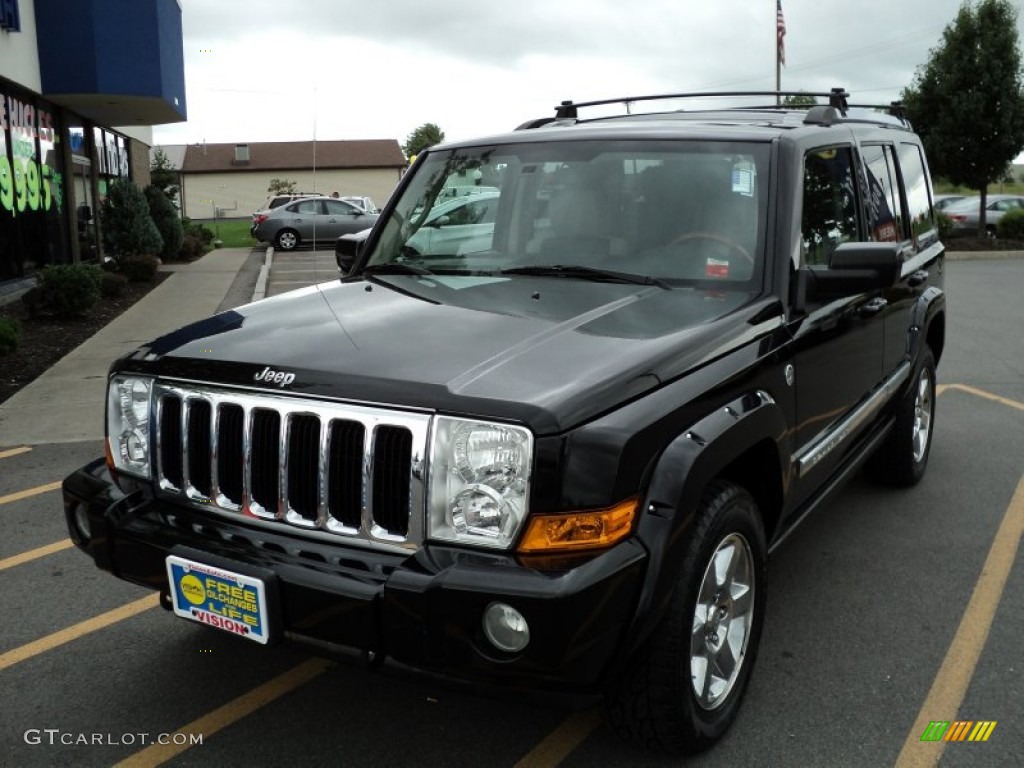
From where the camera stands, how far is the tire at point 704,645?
260 centimetres

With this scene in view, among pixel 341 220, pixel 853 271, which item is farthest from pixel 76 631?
pixel 341 220

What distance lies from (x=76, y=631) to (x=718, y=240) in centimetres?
285

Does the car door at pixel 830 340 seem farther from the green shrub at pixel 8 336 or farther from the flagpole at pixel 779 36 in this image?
the flagpole at pixel 779 36

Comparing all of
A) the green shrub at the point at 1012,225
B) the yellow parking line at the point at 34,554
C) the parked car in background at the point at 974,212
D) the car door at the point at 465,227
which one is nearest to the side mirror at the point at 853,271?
the car door at the point at 465,227

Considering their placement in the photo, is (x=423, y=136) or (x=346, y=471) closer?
(x=346, y=471)

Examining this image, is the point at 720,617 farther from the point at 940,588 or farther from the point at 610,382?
the point at 940,588

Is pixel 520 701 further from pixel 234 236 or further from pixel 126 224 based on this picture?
pixel 234 236

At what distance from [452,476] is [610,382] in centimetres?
47

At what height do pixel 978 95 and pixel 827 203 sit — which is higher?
pixel 978 95

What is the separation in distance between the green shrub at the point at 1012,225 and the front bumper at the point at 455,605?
25.5 m

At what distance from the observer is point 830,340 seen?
3.68 meters

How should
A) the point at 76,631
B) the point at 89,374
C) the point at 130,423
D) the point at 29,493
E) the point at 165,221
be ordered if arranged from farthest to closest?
1. the point at 165,221
2. the point at 89,374
3. the point at 29,493
4. the point at 76,631
5. the point at 130,423

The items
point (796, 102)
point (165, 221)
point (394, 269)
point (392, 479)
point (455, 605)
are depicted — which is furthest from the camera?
point (165, 221)

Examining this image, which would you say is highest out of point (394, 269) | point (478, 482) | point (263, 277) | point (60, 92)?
point (60, 92)
